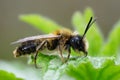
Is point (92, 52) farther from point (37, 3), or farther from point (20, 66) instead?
point (37, 3)

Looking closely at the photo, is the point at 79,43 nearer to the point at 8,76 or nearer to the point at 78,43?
the point at 78,43

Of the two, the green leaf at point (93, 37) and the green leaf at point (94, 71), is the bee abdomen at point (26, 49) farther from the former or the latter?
the green leaf at point (94, 71)

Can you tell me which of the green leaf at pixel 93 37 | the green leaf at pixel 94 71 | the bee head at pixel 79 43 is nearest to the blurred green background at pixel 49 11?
the green leaf at pixel 93 37

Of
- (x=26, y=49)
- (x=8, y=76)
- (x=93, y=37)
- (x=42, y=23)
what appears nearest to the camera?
(x=8, y=76)

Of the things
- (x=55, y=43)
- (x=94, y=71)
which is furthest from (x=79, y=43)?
(x=94, y=71)

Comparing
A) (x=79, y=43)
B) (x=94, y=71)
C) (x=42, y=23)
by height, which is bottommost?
(x=94, y=71)
